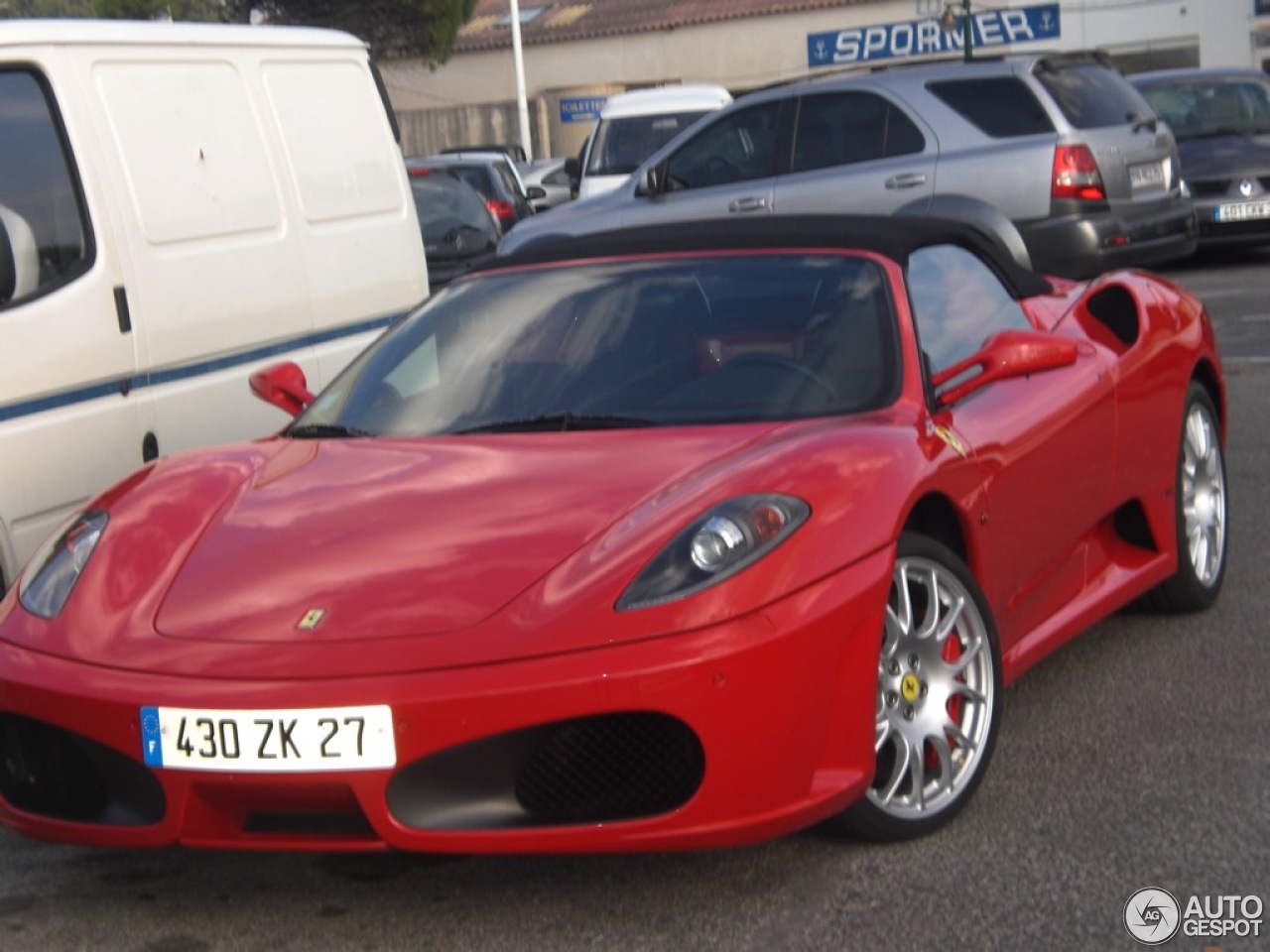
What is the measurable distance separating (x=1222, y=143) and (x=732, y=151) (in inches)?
245

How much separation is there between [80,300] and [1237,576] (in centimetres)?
366

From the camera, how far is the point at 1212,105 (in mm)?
17781

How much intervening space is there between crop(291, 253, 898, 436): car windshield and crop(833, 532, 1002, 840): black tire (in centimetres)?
49

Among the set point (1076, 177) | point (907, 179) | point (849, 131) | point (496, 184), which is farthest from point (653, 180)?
point (496, 184)

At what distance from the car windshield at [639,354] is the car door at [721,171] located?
7.41m

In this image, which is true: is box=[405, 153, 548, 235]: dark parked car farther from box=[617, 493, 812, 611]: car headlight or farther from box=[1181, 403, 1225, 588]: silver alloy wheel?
box=[617, 493, 812, 611]: car headlight

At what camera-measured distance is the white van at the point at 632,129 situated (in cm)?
2006

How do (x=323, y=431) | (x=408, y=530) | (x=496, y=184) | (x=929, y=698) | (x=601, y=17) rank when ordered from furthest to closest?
(x=601, y=17), (x=496, y=184), (x=323, y=431), (x=929, y=698), (x=408, y=530)

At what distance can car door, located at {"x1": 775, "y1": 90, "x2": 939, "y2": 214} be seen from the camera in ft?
39.2

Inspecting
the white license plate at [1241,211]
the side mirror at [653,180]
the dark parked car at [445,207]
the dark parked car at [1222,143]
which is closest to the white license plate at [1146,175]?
the side mirror at [653,180]

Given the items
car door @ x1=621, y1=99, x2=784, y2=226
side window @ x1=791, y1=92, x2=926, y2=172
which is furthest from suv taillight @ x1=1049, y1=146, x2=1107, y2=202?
car door @ x1=621, y1=99, x2=784, y2=226

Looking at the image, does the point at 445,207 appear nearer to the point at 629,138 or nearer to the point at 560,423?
the point at 629,138

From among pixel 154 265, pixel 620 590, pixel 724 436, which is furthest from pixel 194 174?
pixel 620 590

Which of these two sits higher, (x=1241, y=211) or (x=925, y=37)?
(x=1241, y=211)
